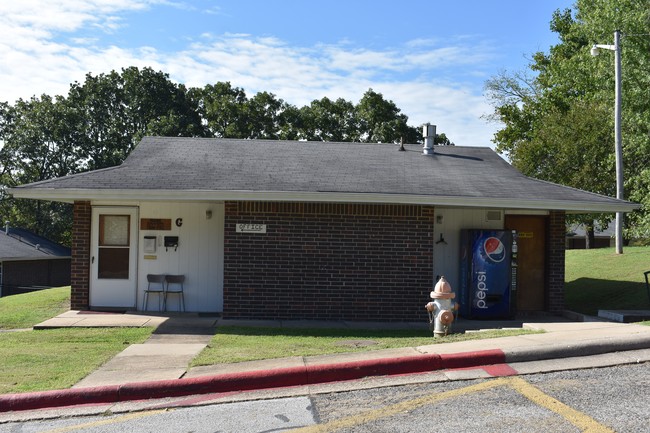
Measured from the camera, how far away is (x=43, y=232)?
46000 mm

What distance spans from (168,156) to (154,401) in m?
8.77

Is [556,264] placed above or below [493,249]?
below

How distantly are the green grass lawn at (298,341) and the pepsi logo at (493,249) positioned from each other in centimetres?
246

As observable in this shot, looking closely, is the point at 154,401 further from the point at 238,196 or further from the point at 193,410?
the point at 238,196

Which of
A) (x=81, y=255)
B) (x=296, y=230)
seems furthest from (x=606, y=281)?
(x=81, y=255)

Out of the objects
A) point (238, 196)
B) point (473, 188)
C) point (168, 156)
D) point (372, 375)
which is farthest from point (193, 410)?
point (168, 156)

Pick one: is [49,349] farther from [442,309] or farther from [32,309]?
[442,309]

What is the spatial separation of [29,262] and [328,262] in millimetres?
27603

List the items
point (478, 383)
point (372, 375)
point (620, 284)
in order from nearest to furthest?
point (478, 383), point (372, 375), point (620, 284)

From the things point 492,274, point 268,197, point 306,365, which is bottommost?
point 306,365

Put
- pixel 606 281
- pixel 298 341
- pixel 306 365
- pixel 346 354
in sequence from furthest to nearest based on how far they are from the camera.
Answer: pixel 606 281 → pixel 298 341 → pixel 346 354 → pixel 306 365

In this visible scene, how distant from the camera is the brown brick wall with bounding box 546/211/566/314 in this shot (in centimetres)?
1468

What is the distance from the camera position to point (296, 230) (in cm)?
1344

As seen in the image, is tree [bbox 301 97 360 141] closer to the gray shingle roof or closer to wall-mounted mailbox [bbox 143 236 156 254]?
the gray shingle roof
